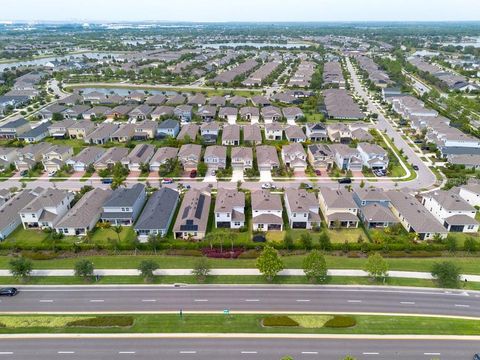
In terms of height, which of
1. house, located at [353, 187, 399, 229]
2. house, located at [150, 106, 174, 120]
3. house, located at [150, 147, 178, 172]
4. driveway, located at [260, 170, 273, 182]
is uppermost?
house, located at [150, 106, 174, 120]

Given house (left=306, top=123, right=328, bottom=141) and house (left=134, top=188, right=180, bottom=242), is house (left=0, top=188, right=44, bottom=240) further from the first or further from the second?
house (left=306, top=123, right=328, bottom=141)

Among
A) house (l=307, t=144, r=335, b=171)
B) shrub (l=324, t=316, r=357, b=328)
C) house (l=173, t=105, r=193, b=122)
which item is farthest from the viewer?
house (l=173, t=105, r=193, b=122)

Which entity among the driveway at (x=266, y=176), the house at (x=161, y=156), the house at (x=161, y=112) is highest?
the house at (x=161, y=112)

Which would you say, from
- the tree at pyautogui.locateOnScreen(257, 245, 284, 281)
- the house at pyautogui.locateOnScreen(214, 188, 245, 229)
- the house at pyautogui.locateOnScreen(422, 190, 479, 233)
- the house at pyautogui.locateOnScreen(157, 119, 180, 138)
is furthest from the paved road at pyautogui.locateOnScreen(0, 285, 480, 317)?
the house at pyautogui.locateOnScreen(157, 119, 180, 138)

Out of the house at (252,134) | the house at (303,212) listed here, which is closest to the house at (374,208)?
the house at (303,212)

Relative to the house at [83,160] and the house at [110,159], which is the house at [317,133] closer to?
the house at [110,159]

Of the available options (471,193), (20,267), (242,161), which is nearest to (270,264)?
(20,267)
